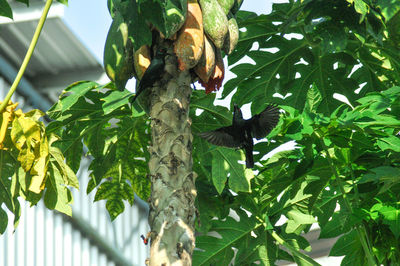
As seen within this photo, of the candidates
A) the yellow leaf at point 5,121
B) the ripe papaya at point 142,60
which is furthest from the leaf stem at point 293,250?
the yellow leaf at point 5,121

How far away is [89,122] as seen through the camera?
3469 mm

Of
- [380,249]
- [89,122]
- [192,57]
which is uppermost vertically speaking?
[89,122]

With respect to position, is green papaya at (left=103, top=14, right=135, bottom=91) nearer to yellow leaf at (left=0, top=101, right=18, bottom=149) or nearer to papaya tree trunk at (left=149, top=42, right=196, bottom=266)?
papaya tree trunk at (left=149, top=42, right=196, bottom=266)

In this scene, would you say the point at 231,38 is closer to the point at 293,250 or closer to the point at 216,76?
the point at 216,76

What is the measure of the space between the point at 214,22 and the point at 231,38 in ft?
0.52

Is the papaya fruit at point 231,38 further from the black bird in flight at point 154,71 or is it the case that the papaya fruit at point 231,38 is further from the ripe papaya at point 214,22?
the black bird in flight at point 154,71

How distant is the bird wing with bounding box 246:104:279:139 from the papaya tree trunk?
0.60 meters

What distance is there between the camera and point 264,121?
2807 mm

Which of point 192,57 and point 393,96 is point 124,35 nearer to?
point 192,57

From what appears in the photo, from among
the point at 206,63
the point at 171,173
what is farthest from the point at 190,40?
the point at 171,173

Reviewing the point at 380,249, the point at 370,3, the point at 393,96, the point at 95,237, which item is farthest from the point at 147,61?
the point at 95,237

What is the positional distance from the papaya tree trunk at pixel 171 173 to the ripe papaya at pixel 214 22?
0.50 feet

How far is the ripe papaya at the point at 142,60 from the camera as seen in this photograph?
226 cm

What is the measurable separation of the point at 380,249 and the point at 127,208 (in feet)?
32.9
